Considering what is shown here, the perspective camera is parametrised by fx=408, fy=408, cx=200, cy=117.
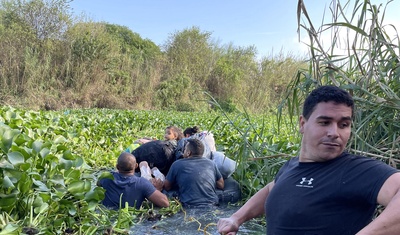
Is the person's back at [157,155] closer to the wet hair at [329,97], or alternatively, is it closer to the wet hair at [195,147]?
the wet hair at [195,147]

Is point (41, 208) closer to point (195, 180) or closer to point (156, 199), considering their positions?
point (156, 199)

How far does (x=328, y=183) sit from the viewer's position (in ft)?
4.99

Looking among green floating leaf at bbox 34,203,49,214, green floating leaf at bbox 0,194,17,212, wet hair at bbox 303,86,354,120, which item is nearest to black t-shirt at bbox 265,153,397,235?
wet hair at bbox 303,86,354,120

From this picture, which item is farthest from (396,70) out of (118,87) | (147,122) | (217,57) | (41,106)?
(217,57)

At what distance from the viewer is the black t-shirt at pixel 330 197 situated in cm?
141

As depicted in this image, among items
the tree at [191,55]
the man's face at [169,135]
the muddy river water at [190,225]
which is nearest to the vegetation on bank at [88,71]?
the tree at [191,55]

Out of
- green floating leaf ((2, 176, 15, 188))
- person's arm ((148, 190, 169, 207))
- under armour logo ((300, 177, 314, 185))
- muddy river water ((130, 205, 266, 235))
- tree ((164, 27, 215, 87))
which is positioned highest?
tree ((164, 27, 215, 87))

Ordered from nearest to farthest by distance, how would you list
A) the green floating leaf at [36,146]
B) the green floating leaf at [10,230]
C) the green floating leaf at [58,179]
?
the green floating leaf at [10,230]
the green floating leaf at [58,179]
the green floating leaf at [36,146]

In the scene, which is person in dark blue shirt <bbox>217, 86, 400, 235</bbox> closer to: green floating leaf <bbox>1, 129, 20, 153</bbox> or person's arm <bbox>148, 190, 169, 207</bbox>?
green floating leaf <bbox>1, 129, 20, 153</bbox>

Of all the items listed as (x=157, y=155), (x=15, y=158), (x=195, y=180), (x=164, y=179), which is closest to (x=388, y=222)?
(x=15, y=158)

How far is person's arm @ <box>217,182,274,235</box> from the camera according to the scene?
6.15 feet

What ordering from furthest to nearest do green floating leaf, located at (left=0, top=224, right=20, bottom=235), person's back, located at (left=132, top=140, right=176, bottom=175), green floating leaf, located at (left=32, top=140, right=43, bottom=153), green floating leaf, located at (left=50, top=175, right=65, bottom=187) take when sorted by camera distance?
person's back, located at (left=132, top=140, right=176, bottom=175) → green floating leaf, located at (left=32, top=140, right=43, bottom=153) → green floating leaf, located at (left=50, top=175, right=65, bottom=187) → green floating leaf, located at (left=0, top=224, right=20, bottom=235)

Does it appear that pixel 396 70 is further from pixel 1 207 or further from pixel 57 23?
pixel 57 23

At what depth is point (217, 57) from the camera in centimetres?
3219
